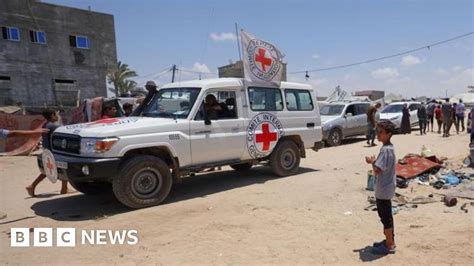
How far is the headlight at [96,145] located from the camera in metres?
6.14

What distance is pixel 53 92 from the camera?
29.1 metres

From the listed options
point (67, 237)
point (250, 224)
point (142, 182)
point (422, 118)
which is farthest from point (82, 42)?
point (250, 224)

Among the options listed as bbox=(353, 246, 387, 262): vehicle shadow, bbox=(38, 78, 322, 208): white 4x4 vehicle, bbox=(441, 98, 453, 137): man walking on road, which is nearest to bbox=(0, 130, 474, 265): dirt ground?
bbox=(353, 246, 387, 262): vehicle shadow

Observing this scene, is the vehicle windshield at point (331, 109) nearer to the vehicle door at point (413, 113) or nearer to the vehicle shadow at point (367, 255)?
the vehicle door at point (413, 113)

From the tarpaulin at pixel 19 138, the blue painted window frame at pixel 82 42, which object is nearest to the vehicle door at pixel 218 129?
the tarpaulin at pixel 19 138

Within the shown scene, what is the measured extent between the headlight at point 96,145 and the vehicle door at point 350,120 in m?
12.0

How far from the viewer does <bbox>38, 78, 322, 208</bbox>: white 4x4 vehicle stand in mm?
6289

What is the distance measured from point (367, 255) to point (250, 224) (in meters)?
1.74

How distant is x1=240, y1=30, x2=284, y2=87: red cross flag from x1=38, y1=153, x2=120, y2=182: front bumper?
3.47 metres

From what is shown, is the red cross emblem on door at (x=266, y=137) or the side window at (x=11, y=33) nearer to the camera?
the red cross emblem on door at (x=266, y=137)

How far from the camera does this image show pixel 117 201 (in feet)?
23.9

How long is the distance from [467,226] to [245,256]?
294cm

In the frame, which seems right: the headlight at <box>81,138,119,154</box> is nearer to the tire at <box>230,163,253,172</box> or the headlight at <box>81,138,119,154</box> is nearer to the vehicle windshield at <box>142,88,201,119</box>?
the vehicle windshield at <box>142,88,201,119</box>

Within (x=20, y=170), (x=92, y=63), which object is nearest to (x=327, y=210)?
(x=20, y=170)
